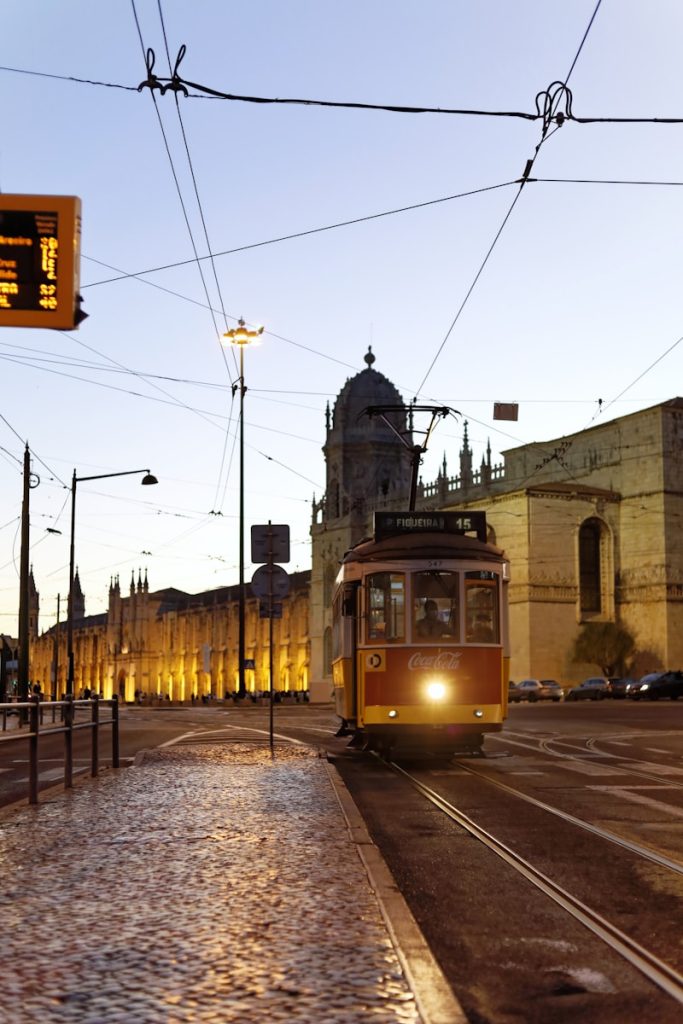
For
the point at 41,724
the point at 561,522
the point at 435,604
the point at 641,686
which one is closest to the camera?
the point at 41,724

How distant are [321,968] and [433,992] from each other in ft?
1.72

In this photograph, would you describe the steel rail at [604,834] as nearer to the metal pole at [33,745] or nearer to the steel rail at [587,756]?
the steel rail at [587,756]

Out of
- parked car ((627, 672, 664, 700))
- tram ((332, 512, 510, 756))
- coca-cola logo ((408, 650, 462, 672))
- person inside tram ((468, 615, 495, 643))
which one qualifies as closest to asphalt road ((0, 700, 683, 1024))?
tram ((332, 512, 510, 756))

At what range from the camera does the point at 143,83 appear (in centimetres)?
1219

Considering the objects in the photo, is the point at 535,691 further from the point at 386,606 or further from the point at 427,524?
the point at 386,606

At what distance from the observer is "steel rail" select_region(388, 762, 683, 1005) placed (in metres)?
5.35

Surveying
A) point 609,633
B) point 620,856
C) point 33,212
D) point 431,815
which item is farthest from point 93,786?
point 609,633

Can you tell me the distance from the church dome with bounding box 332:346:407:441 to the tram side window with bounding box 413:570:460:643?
78.2 meters

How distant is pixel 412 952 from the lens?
18.2ft

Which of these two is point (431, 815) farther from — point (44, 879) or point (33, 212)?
point (33, 212)

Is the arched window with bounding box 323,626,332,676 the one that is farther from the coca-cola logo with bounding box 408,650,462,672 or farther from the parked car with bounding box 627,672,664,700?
the coca-cola logo with bounding box 408,650,462,672

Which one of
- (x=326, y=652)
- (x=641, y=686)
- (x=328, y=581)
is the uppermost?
(x=328, y=581)

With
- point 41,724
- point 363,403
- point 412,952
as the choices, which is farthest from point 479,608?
point 363,403

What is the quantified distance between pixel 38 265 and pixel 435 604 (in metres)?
11.0
